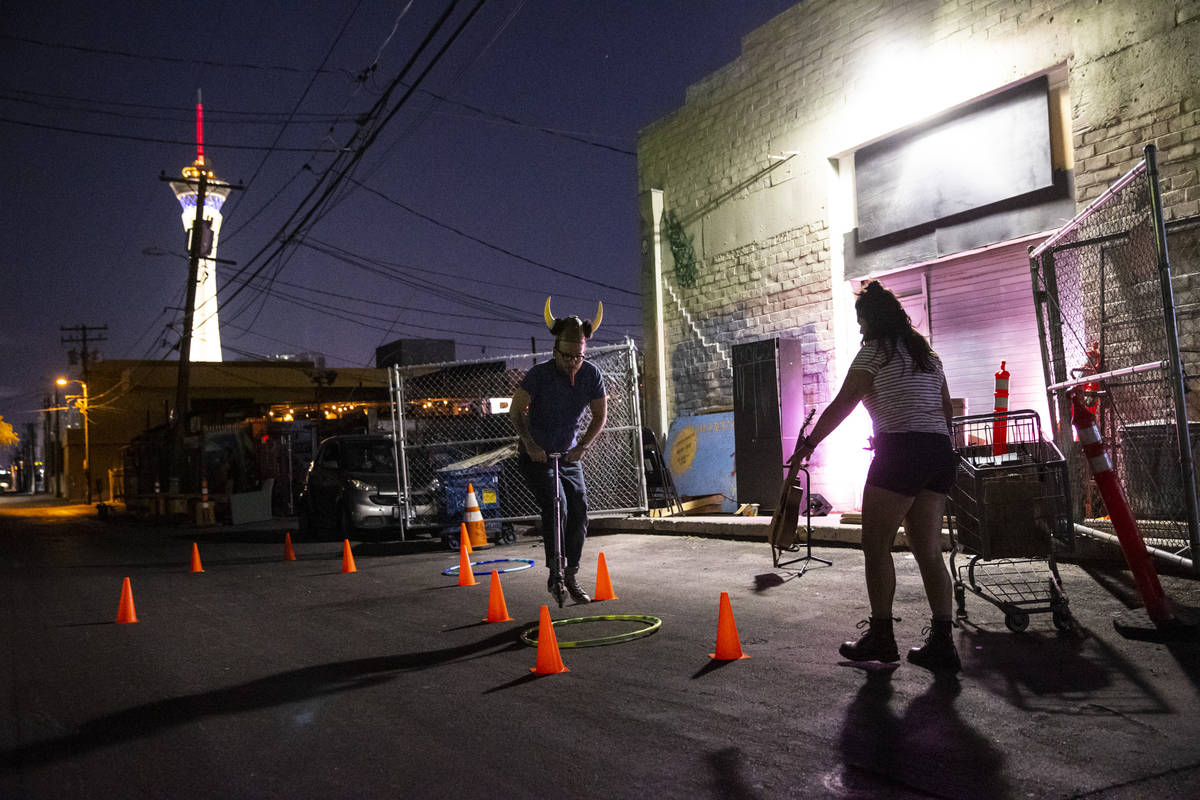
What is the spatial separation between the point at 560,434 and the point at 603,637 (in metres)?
1.71

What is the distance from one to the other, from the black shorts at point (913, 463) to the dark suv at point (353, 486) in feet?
29.4

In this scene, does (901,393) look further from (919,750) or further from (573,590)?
(573,590)

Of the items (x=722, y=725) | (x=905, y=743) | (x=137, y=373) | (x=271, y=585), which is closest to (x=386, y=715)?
(x=722, y=725)

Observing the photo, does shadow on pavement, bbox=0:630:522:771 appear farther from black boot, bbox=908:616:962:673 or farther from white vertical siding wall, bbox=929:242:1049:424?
white vertical siding wall, bbox=929:242:1049:424

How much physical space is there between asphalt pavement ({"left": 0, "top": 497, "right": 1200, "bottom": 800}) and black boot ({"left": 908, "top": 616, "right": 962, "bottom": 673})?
10cm

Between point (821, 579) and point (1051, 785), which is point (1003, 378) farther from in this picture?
point (1051, 785)

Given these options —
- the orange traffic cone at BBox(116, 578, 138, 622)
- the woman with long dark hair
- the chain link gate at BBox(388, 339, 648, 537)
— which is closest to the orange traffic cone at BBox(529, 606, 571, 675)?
the woman with long dark hair

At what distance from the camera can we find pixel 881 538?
4473 mm

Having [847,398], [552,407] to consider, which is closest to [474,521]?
[552,407]

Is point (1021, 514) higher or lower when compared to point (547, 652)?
higher

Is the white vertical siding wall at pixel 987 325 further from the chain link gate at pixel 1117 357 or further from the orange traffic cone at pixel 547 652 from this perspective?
the orange traffic cone at pixel 547 652

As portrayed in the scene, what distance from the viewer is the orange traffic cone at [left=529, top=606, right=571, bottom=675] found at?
472 cm

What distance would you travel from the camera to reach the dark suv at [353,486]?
13.6 m

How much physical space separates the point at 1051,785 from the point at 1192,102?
8.15 meters
